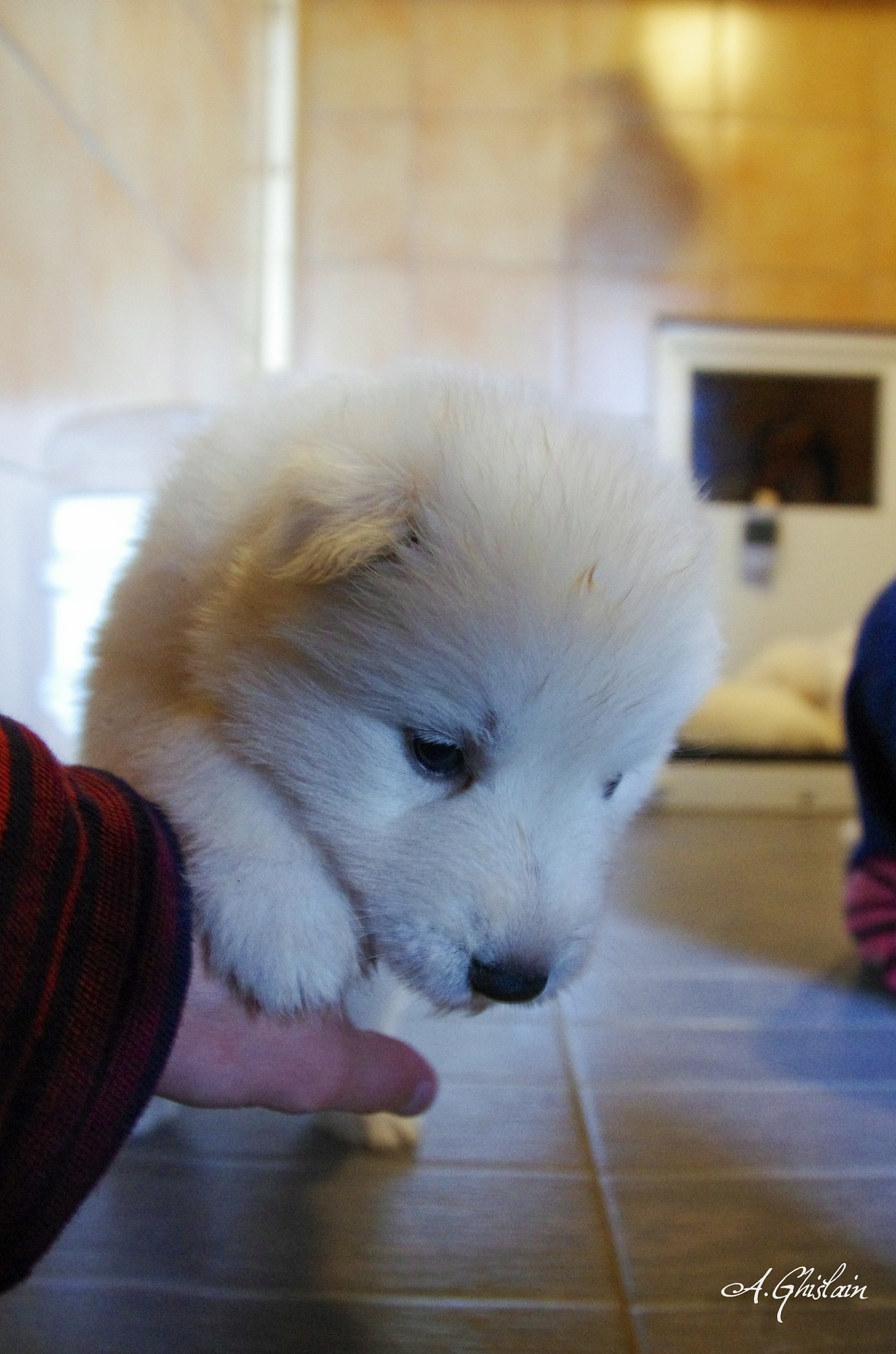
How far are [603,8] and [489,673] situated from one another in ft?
17.4

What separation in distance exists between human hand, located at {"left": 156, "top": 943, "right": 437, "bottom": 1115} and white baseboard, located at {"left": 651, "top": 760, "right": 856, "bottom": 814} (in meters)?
2.71

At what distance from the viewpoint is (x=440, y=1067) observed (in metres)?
1.26

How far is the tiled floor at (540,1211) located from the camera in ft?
2.52

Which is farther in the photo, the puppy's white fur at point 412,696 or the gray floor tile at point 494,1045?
the gray floor tile at point 494,1045

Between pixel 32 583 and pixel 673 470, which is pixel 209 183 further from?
pixel 673 470

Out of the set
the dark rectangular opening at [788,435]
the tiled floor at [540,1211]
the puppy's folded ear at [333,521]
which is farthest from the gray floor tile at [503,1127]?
the dark rectangular opening at [788,435]

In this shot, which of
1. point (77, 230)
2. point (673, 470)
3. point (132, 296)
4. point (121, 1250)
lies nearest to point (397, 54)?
point (132, 296)

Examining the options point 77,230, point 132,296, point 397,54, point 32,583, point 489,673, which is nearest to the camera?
point 489,673

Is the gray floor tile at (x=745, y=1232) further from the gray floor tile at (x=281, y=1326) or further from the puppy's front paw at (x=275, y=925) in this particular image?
the puppy's front paw at (x=275, y=925)

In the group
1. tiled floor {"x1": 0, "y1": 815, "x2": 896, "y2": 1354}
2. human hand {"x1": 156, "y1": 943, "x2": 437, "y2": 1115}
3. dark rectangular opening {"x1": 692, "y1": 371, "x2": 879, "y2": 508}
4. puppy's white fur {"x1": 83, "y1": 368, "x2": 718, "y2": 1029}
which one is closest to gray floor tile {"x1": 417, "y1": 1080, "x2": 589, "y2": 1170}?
tiled floor {"x1": 0, "y1": 815, "x2": 896, "y2": 1354}

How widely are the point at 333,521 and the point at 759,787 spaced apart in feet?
10.1

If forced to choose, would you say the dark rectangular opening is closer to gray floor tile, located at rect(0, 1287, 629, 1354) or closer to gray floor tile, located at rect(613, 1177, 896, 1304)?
gray floor tile, located at rect(613, 1177, 896, 1304)

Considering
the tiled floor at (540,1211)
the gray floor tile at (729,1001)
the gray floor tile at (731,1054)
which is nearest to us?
the tiled floor at (540,1211)

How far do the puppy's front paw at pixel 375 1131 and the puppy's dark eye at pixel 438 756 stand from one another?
0.42 m
